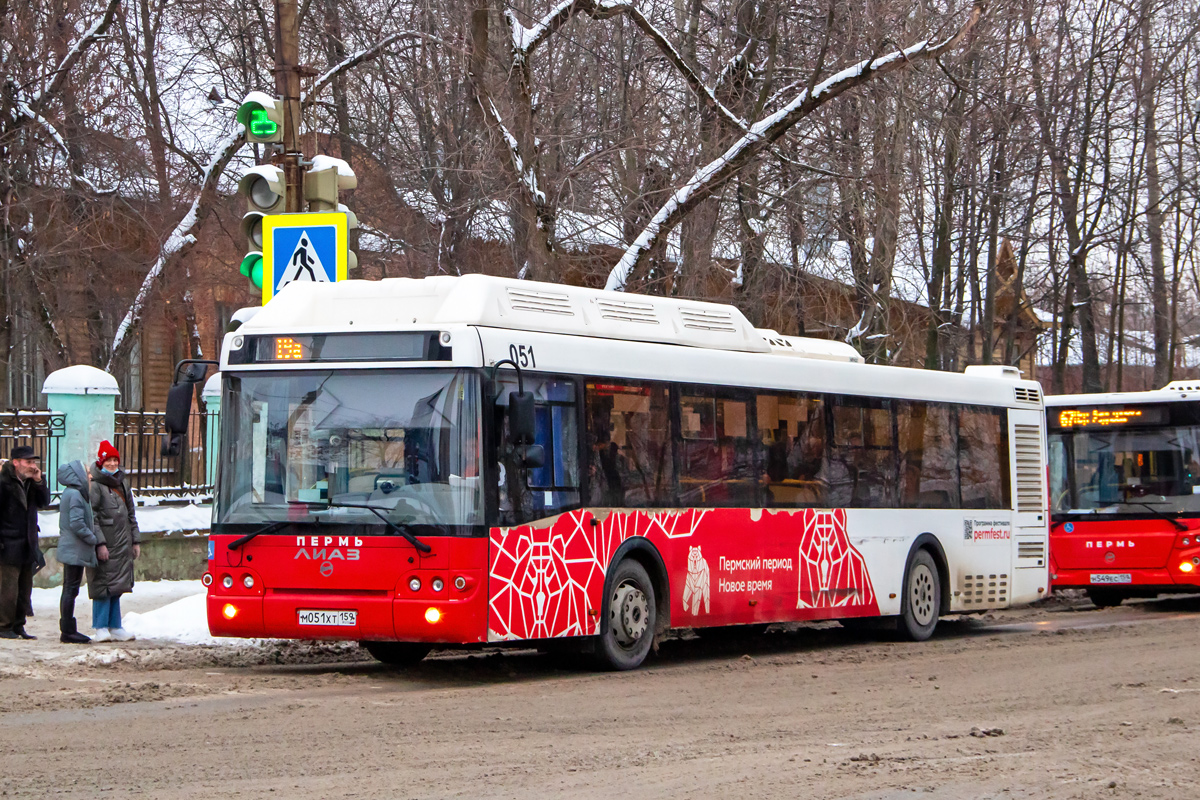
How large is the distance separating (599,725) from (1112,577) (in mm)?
12450

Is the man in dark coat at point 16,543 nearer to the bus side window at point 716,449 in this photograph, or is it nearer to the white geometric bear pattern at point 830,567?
the bus side window at point 716,449

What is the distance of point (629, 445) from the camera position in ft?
39.9

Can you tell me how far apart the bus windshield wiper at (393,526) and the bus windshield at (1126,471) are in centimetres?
1181

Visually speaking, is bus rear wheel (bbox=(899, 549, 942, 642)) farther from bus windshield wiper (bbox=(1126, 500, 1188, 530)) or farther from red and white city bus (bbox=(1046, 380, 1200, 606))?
bus windshield wiper (bbox=(1126, 500, 1188, 530))

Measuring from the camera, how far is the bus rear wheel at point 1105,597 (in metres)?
20.2

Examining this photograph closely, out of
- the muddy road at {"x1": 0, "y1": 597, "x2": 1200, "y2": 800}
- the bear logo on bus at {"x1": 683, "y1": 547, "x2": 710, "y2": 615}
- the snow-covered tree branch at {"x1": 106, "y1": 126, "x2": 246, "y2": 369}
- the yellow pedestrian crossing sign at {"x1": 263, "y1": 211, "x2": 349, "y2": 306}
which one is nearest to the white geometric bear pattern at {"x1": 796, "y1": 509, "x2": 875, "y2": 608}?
the muddy road at {"x1": 0, "y1": 597, "x2": 1200, "y2": 800}

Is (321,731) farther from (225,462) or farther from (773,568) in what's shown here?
(773,568)

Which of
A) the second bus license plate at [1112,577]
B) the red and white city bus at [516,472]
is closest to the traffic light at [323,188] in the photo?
the red and white city bus at [516,472]

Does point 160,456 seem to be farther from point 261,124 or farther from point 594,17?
point 594,17

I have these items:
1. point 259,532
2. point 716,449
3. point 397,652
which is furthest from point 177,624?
point 716,449

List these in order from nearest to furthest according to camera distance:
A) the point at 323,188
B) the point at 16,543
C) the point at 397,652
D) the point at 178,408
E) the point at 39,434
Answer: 1. the point at 178,408
2. the point at 397,652
3. the point at 16,543
4. the point at 323,188
5. the point at 39,434

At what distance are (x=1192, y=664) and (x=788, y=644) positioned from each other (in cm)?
387

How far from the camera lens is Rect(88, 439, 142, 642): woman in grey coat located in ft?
44.4

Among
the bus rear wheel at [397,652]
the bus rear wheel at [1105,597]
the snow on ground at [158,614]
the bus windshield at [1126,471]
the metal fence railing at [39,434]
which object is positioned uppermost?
the metal fence railing at [39,434]
